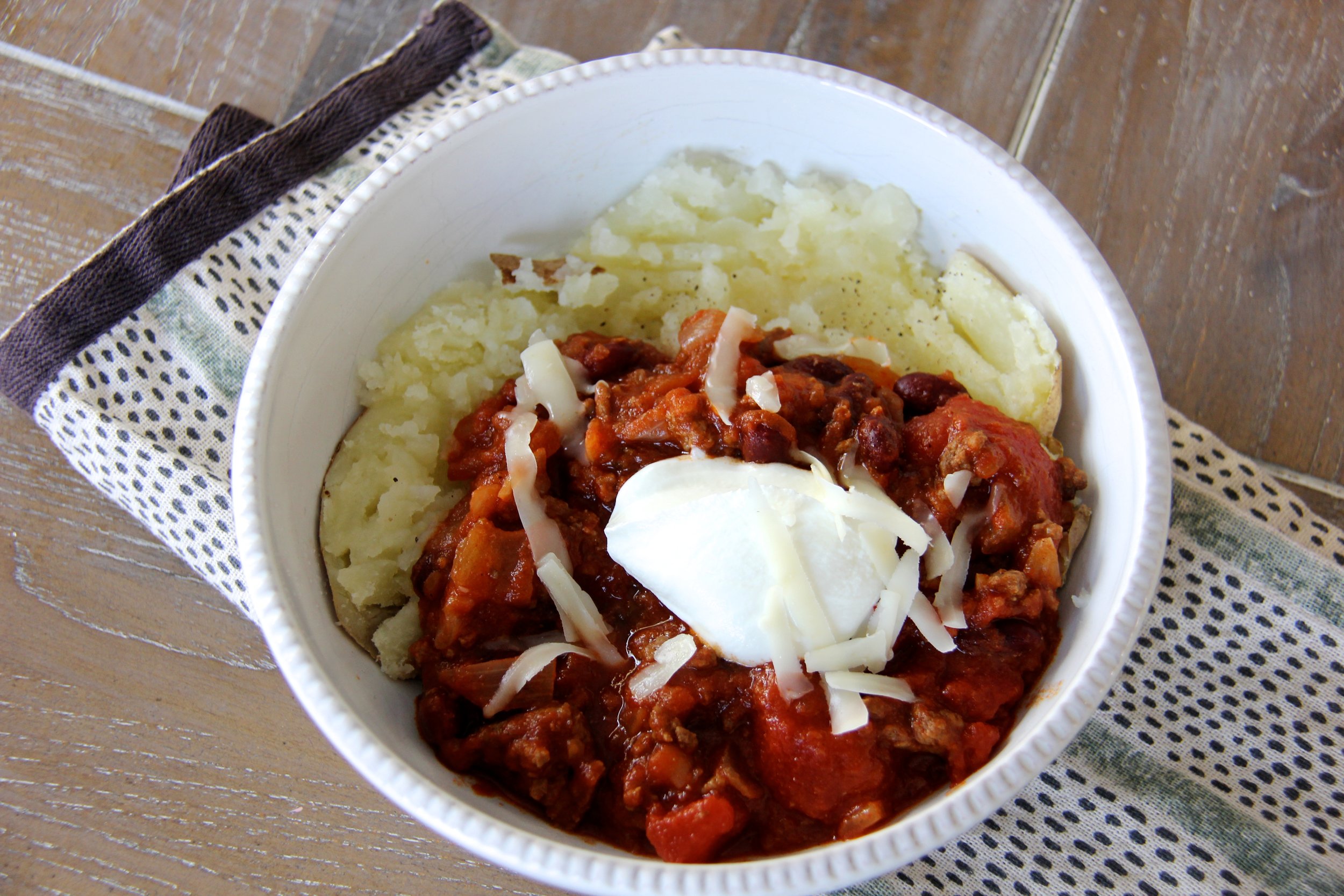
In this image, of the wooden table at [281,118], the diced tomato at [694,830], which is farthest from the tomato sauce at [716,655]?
the wooden table at [281,118]

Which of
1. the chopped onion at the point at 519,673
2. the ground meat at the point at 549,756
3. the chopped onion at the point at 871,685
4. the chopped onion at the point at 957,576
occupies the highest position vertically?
the chopped onion at the point at 957,576

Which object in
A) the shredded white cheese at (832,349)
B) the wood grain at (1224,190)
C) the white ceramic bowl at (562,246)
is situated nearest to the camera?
the white ceramic bowl at (562,246)

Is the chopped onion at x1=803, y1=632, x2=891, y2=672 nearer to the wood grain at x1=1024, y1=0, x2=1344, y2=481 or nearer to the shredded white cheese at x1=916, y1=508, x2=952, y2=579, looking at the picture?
the shredded white cheese at x1=916, y1=508, x2=952, y2=579

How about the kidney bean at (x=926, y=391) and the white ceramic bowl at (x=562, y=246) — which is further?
the kidney bean at (x=926, y=391)

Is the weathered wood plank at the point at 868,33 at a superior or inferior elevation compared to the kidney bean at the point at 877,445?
superior

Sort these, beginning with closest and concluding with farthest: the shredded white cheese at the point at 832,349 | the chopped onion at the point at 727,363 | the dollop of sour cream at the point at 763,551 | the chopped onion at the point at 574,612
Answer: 1. the dollop of sour cream at the point at 763,551
2. the chopped onion at the point at 574,612
3. the chopped onion at the point at 727,363
4. the shredded white cheese at the point at 832,349

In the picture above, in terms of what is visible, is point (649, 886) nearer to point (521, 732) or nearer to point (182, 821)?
point (521, 732)

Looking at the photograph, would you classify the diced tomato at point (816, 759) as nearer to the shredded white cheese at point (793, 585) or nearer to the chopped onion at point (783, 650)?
the chopped onion at point (783, 650)
